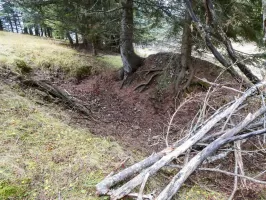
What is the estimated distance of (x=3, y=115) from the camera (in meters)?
3.01

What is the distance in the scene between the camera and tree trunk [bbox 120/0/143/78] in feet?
21.8

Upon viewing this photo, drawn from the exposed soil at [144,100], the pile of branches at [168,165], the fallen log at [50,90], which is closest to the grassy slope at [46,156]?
the pile of branches at [168,165]

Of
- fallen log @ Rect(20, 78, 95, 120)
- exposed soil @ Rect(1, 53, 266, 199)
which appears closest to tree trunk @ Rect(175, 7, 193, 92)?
exposed soil @ Rect(1, 53, 266, 199)

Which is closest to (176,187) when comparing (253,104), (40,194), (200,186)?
(200,186)

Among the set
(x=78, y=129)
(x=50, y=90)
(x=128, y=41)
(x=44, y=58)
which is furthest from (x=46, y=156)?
(x=44, y=58)

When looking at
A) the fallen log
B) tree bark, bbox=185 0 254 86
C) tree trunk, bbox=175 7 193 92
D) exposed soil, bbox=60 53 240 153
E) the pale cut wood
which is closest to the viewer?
the pale cut wood

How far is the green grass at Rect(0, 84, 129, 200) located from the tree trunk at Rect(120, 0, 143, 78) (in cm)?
454

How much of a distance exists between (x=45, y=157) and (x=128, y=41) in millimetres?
5690

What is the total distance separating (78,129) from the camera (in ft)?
11.0

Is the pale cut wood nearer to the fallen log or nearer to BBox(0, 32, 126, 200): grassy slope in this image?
BBox(0, 32, 126, 200): grassy slope

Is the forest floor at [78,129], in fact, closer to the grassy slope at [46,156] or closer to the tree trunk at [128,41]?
the grassy slope at [46,156]

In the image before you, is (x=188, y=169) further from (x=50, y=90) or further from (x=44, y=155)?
(x=50, y=90)

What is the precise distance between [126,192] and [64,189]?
25.2 inches

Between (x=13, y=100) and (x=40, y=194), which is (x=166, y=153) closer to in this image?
(x=40, y=194)
